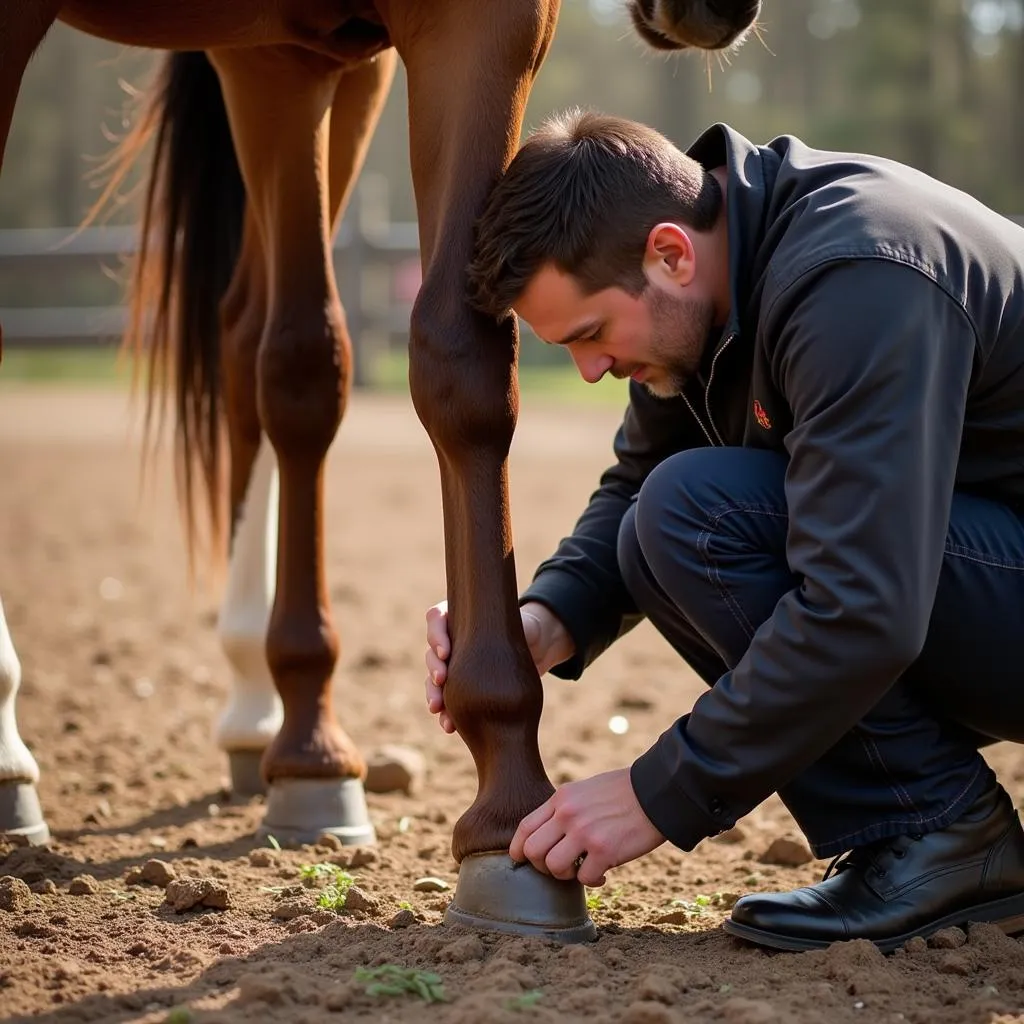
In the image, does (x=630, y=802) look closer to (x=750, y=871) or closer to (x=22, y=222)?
(x=750, y=871)

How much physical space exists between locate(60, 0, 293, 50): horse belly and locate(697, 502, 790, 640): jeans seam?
3.17 feet

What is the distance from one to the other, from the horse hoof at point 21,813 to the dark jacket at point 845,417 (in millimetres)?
1208

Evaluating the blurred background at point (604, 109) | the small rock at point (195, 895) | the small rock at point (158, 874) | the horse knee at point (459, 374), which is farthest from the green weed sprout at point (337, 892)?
the blurred background at point (604, 109)

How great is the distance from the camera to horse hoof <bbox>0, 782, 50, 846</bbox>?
94.6 inches

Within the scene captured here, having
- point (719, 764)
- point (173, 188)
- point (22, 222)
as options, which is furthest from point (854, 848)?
point (22, 222)

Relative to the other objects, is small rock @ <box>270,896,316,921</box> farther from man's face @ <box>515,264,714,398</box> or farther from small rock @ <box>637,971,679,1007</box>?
man's face @ <box>515,264,714,398</box>

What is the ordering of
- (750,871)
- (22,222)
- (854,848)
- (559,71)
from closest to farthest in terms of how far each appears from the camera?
(854,848) < (750,871) < (22,222) < (559,71)

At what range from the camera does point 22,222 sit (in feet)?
94.9

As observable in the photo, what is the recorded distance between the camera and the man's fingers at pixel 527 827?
1807mm

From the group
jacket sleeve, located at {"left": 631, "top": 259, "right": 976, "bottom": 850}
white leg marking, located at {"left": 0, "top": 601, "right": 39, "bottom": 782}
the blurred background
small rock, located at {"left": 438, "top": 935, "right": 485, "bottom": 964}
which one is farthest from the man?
the blurred background

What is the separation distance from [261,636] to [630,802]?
4.57 ft

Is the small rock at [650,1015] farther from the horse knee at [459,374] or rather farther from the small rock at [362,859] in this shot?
the small rock at [362,859]

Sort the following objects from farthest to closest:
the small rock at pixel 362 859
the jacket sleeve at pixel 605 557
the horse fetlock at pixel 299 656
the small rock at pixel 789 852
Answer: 1. the horse fetlock at pixel 299 656
2. the small rock at pixel 789 852
3. the small rock at pixel 362 859
4. the jacket sleeve at pixel 605 557

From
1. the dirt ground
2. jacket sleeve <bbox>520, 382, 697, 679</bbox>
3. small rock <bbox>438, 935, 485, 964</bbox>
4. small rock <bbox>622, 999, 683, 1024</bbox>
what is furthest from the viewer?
jacket sleeve <bbox>520, 382, 697, 679</bbox>
